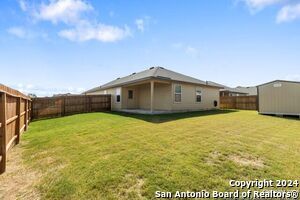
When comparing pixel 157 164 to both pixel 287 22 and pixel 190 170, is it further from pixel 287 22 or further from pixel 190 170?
Result: pixel 287 22

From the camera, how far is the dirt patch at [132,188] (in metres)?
2.89

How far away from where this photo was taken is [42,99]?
568 inches

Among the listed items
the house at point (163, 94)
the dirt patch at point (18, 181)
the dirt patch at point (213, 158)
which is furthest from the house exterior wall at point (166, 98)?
the dirt patch at point (18, 181)

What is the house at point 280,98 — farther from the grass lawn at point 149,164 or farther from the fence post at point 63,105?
the fence post at point 63,105

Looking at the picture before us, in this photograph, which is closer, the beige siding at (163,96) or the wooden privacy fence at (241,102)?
the beige siding at (163,96)

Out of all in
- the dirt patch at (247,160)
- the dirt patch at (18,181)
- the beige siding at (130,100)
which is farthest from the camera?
the beige siding at (130,100)

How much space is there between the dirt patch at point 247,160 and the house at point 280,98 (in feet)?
42.4

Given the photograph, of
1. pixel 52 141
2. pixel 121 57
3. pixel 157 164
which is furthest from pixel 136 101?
pixel 157 164

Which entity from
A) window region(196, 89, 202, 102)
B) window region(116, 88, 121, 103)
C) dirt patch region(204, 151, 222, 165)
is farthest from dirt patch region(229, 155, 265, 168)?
window region(116, 88, 121, 103)

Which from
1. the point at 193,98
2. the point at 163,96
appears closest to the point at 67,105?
the point at 163,96

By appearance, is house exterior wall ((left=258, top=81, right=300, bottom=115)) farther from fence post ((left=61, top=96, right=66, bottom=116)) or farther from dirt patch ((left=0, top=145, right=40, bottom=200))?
dirt patch ((left=0, top=145, right=40, bottom=200))

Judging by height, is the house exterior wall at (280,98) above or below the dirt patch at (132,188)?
above

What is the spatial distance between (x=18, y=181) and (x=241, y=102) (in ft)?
80.5

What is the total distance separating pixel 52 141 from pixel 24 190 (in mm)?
3429
